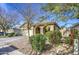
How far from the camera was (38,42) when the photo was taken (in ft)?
9.64

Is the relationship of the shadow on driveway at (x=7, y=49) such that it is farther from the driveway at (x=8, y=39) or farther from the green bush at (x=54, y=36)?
the green bush at (x=54, y=36)

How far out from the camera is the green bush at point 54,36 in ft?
9.63

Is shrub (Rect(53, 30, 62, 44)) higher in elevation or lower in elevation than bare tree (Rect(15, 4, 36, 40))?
lower

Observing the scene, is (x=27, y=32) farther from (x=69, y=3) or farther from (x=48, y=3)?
(x=69, y=3)

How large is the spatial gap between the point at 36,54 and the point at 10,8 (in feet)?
2.11

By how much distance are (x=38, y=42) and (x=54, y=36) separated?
0.69ft

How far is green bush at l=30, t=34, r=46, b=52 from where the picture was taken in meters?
2.93

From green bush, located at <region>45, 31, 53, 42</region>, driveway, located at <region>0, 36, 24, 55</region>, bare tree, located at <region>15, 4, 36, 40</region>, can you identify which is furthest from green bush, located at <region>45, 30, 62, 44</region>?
driveway, located at <region>0, 36, 24, 55</region>

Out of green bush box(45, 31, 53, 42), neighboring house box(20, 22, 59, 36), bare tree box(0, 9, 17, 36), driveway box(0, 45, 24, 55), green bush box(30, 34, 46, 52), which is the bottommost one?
driveway box(0, 45, 24, 55)

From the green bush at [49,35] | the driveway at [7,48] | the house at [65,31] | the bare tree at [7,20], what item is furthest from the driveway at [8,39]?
the house at [65,31]

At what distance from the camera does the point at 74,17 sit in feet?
9.69

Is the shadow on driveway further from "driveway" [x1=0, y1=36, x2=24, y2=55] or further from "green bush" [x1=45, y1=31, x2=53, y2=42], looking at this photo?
"green bush" [x1=45, y1=31, x2=53, y2=42]

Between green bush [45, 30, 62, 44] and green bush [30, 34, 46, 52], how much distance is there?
7cm
